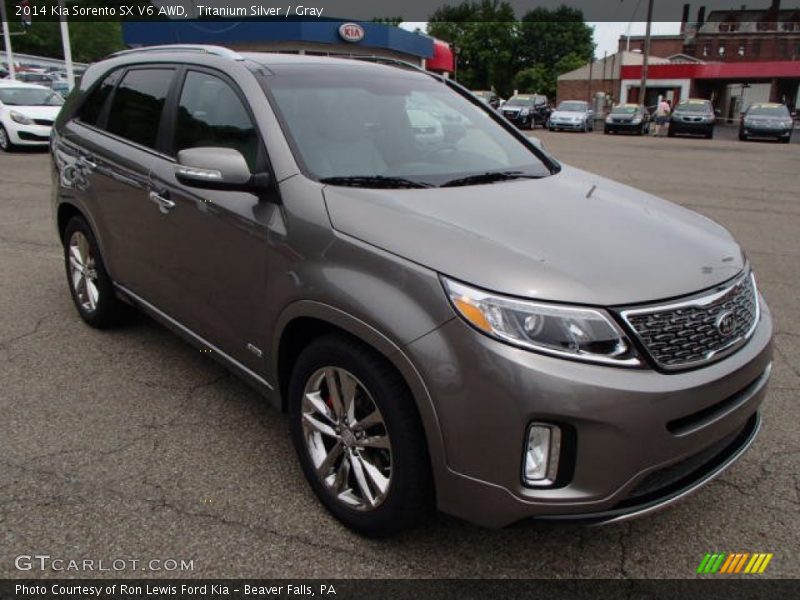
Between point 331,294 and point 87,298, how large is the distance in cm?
290

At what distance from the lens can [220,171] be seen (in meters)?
2.66

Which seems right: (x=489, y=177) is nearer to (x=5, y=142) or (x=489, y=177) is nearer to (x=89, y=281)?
(x=89, y=281)

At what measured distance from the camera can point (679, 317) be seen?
2127mm

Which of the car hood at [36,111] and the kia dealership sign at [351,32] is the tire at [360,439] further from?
the kia dealership sign at [351,32]

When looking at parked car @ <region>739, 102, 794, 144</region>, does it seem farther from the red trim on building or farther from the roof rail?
the roof rail

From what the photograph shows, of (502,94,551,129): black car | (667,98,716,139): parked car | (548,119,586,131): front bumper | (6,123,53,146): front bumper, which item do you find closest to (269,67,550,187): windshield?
(6,123,53,146): front bumper

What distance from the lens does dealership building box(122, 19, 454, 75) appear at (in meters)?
31.0

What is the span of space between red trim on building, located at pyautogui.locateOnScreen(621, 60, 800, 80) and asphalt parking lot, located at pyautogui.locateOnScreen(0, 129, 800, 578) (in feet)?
190

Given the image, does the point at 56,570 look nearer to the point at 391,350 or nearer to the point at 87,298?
the point at 391,350

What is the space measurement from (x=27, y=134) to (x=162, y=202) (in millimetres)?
14681

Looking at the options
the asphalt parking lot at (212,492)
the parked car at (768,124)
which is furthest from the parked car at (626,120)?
the asphalt parking lot at (212,492)

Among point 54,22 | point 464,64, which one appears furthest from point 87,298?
point 464,64

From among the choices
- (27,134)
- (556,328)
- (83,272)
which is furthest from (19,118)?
(556,328)

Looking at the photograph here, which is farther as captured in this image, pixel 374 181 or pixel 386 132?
pixel 386 132
